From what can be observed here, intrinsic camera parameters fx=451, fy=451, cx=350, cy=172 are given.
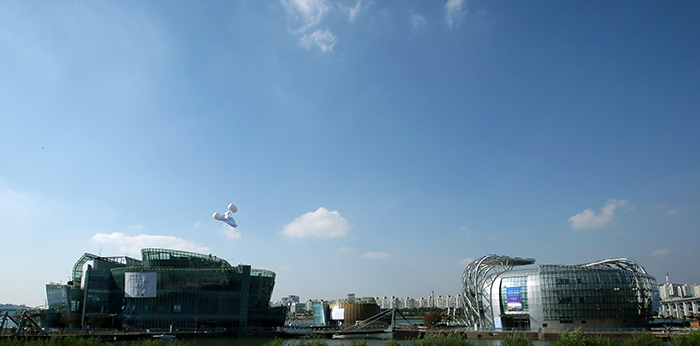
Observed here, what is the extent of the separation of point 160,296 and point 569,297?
94.6m

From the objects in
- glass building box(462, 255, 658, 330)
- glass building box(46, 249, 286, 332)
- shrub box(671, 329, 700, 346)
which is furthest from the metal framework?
glass building box(46, 249, 286, 332)

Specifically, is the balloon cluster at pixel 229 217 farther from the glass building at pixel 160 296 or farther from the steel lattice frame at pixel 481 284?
the steel lattice frame at pixel 481 284

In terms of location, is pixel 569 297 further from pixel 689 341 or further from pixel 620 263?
pixel 689 341

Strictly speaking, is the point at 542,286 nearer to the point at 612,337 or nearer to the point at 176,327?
the point at 612,337

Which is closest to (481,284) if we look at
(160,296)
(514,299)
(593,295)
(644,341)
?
(514,299)

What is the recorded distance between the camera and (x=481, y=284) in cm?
10788

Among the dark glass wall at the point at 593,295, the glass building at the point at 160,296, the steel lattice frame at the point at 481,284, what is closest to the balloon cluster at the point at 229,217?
the glass building at the point at 160,296

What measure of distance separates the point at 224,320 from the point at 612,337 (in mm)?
85780

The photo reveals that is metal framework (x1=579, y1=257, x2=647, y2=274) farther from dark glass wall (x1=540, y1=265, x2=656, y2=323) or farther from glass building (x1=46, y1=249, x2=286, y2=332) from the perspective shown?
glass building (x1=46, y1=249, x2=286, y2=332)

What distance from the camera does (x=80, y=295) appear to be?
11188cm

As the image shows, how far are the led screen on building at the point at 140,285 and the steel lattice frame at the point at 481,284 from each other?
76713 millimetres

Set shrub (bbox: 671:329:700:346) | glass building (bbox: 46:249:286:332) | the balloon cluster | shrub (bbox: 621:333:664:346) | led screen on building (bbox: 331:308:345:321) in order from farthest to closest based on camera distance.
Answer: led screen on building (bbox: 331:308:345:321) → glass building (bbox: 46:249:286:332) → the balloon cluster → shrub (bbox: 621:333:664:346) → shrub (bbox: 671:329:700:346)

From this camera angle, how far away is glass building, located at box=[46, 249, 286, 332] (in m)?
110

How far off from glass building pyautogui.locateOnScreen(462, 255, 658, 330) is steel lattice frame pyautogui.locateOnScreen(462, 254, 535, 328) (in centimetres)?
24
